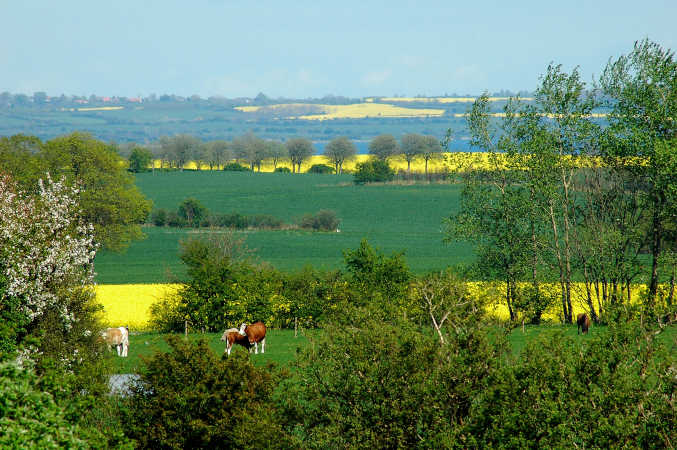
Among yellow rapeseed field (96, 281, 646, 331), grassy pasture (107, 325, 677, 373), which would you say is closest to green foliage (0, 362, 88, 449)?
grassy pasture (107, 325, 677, 373)

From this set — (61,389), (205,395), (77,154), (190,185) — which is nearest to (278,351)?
(205,395)

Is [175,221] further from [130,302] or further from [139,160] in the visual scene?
[139,160]

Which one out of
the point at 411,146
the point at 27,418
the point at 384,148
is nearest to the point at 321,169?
the point at 384,148

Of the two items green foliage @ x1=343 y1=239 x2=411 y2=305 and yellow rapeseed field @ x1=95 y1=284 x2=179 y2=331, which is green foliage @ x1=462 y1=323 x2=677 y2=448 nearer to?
green foliage @ x1=343 y1=239 x2=411 y2=305

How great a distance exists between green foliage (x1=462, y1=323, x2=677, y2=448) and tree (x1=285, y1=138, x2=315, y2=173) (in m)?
168

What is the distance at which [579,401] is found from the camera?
1373cm

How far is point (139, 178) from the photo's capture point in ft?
473

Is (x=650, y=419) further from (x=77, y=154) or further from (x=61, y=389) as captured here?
(x=77, y=154)

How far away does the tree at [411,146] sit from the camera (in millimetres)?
171375

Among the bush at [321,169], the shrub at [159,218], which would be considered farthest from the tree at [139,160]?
the shrub at [159,218]

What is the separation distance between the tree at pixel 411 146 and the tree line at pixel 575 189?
412ft

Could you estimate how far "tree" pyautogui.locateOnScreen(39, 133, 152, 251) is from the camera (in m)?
65.2

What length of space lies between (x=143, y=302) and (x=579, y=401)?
3987cm

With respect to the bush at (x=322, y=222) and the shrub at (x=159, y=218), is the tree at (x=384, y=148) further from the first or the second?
the shrub at (x=159, y=218)
